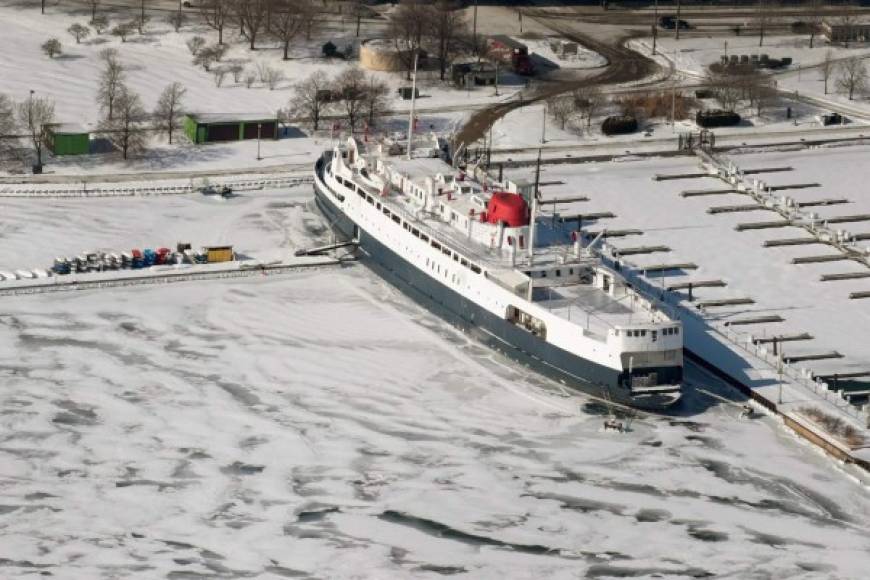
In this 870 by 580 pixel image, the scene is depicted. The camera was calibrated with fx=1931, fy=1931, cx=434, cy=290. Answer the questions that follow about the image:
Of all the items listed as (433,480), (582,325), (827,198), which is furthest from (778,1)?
(433,480)

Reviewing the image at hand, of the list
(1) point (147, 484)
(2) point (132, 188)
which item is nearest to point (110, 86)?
(2) point (132, 188)

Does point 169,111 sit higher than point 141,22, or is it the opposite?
point 141,22

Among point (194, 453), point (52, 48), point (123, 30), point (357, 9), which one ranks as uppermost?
point (357, 9)

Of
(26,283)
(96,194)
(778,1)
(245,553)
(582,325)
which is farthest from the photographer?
(778,1)

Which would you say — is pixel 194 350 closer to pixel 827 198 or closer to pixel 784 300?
pixel 784 300

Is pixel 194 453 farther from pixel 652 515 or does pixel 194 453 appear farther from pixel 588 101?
pixel 588 101

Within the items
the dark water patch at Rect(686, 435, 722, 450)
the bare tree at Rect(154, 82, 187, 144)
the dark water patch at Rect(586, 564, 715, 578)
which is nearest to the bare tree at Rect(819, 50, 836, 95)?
the bare tree at Rect(154, 82, 187, 144)
